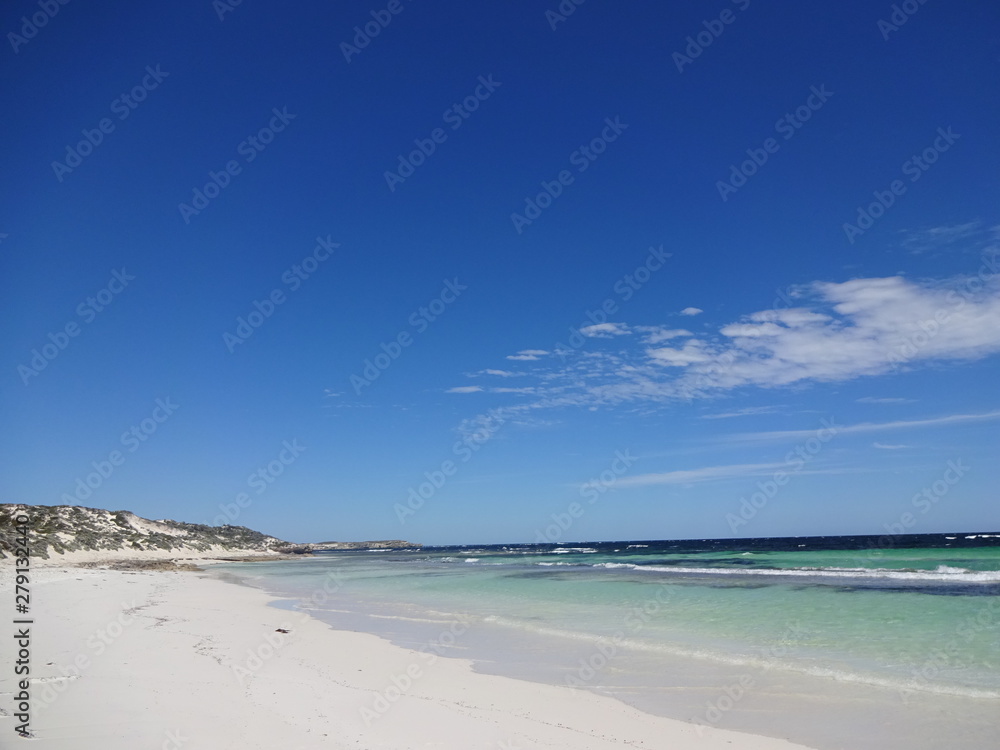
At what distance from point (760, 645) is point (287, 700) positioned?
366 inches

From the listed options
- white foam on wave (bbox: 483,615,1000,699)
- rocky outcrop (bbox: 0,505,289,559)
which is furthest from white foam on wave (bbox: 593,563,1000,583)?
rocky outcrop (bbox: 0,505,289,559)

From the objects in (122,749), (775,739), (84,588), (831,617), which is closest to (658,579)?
(831,617)

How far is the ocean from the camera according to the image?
→ 766cm

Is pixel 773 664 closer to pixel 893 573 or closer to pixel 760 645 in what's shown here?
pixel 760 645

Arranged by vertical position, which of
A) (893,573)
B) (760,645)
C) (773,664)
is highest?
(773,664)

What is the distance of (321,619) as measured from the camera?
56.8 ft

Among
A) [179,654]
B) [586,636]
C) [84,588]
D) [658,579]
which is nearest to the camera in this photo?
[179,654]

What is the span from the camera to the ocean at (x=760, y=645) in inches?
302

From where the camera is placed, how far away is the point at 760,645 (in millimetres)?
11867

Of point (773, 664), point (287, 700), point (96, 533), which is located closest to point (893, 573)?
point (773, 664)

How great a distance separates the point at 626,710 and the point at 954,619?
10771 millimetres

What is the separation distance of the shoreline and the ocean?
0.86 meters

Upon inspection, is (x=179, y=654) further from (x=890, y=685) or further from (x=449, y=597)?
(x=449, y=597)

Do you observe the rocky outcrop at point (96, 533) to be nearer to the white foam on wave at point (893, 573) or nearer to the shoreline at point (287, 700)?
the shoreline at point (287, 700)
